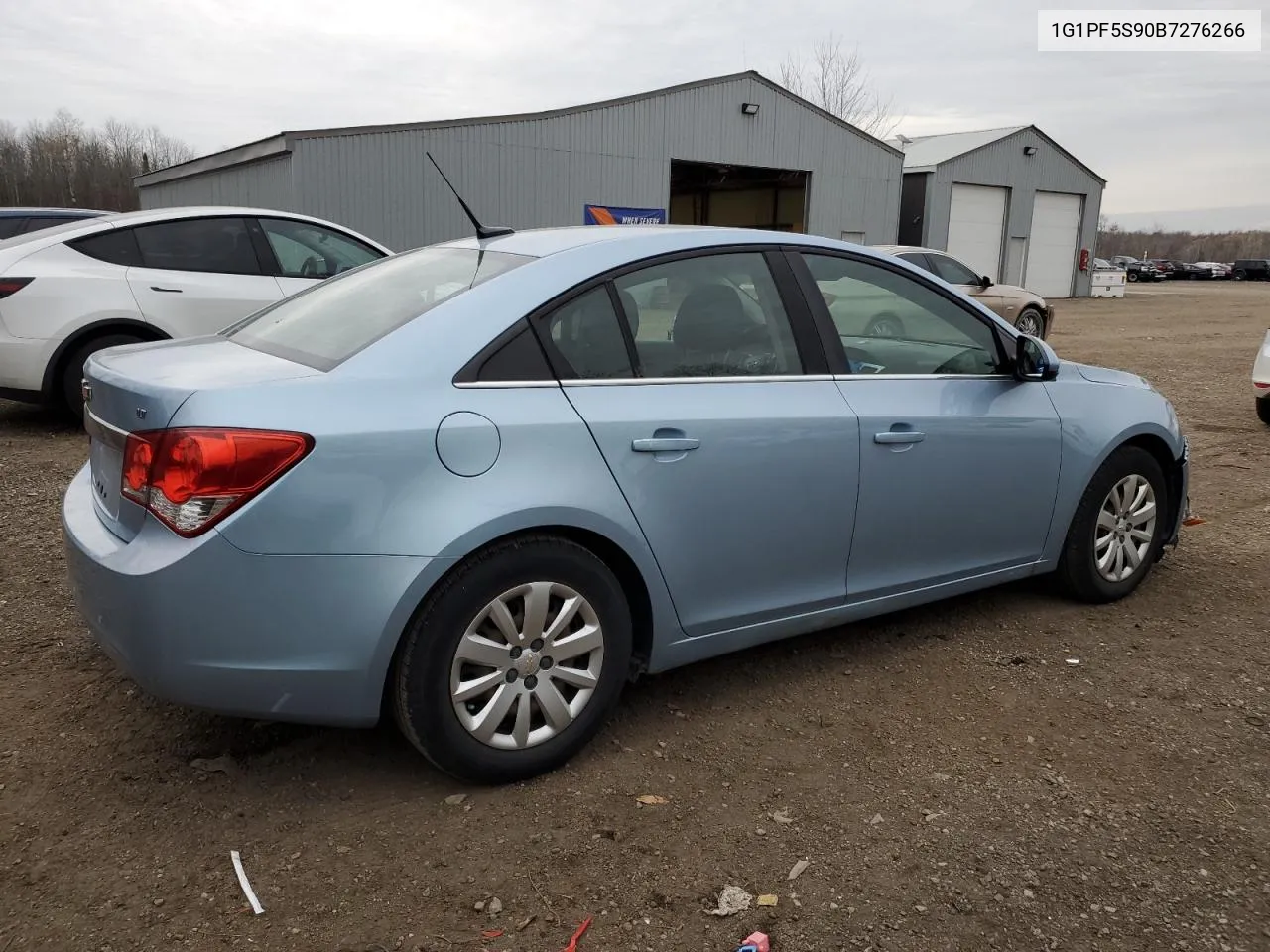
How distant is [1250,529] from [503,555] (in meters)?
4.70

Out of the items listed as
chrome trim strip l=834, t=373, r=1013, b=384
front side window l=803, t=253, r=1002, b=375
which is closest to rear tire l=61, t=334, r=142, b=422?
front side window l=803, t=253, r=1002, b=375

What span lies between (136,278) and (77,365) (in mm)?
718

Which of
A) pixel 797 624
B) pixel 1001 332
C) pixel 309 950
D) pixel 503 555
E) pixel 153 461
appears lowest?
pixel 309 950

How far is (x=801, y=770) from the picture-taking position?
2.96 meters

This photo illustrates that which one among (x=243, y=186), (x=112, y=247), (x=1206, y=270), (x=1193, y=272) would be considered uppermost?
(x=1206, y=270)

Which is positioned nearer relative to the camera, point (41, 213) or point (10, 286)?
point (10, 286)

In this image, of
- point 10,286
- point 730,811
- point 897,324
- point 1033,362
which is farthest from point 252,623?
point 10,286

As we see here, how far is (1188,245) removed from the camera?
103062mm

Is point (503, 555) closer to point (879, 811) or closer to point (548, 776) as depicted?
point (548, 776)

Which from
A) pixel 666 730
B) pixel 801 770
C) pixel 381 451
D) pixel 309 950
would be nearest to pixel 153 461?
pixel 381 451

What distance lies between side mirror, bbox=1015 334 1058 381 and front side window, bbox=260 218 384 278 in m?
5.29

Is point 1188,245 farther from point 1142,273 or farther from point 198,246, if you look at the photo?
point 198,246

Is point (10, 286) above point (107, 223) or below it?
below

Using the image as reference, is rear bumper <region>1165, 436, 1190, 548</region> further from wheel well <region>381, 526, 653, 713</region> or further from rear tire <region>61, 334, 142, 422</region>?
rear tire <region>61, 334, 142, 422</region>
